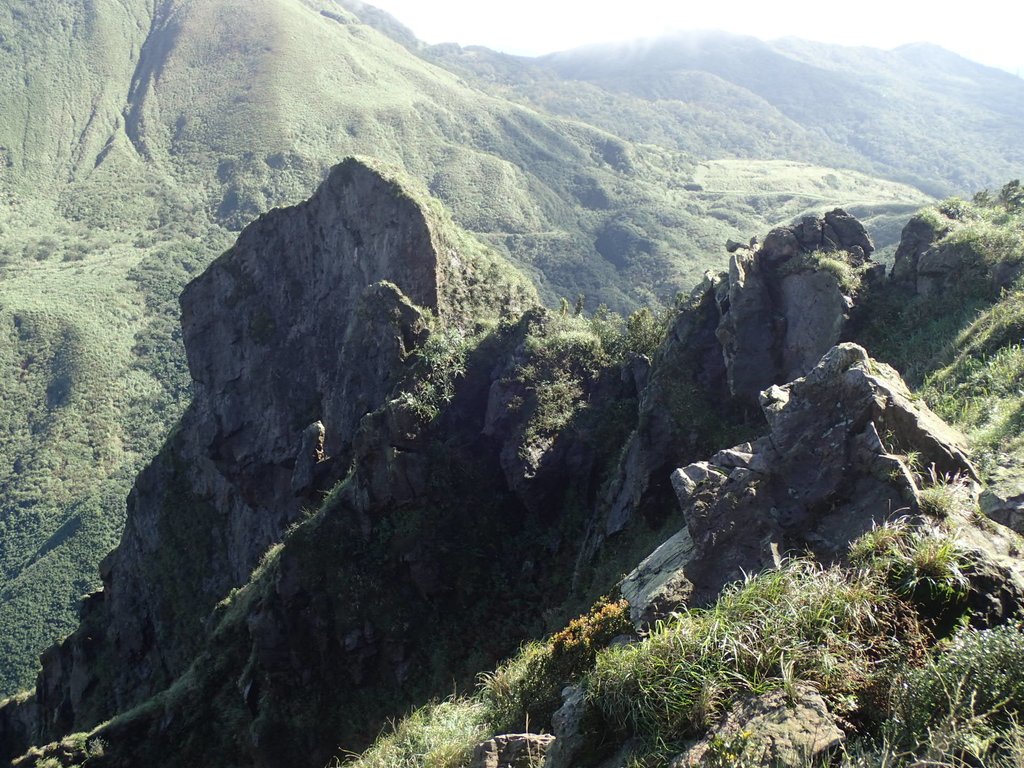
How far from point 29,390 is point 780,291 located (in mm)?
137191

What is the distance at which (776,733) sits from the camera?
5.70 m

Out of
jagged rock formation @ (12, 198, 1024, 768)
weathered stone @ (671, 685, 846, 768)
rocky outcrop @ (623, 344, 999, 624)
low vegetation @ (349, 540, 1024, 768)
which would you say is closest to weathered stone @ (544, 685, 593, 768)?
jagged rock formation @ (12, 198, 1024, 768)

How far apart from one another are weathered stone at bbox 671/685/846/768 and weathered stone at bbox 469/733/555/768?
2.35 metres

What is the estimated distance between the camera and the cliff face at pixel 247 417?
32.3 metres

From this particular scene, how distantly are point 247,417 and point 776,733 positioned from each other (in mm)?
36771

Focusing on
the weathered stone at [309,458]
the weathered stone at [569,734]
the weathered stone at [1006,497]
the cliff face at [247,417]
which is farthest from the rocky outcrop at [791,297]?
the weathered stone at [309,458]

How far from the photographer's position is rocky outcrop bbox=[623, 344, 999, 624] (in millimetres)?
9523

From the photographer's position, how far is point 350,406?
30.8 m

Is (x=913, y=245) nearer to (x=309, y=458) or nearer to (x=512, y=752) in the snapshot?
(x=512, y=752)

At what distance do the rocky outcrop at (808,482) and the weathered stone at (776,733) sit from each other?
10.9ft

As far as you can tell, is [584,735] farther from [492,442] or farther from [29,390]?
[29,390]

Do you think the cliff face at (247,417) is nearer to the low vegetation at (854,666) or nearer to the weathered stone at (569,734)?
the weathered stone at (569,734)

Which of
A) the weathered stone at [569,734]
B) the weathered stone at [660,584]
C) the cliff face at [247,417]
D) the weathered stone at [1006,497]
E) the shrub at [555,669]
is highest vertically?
the weathered stone at [1006,497]

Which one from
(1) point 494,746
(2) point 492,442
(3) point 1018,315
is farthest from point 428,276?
(1) point 494,746
